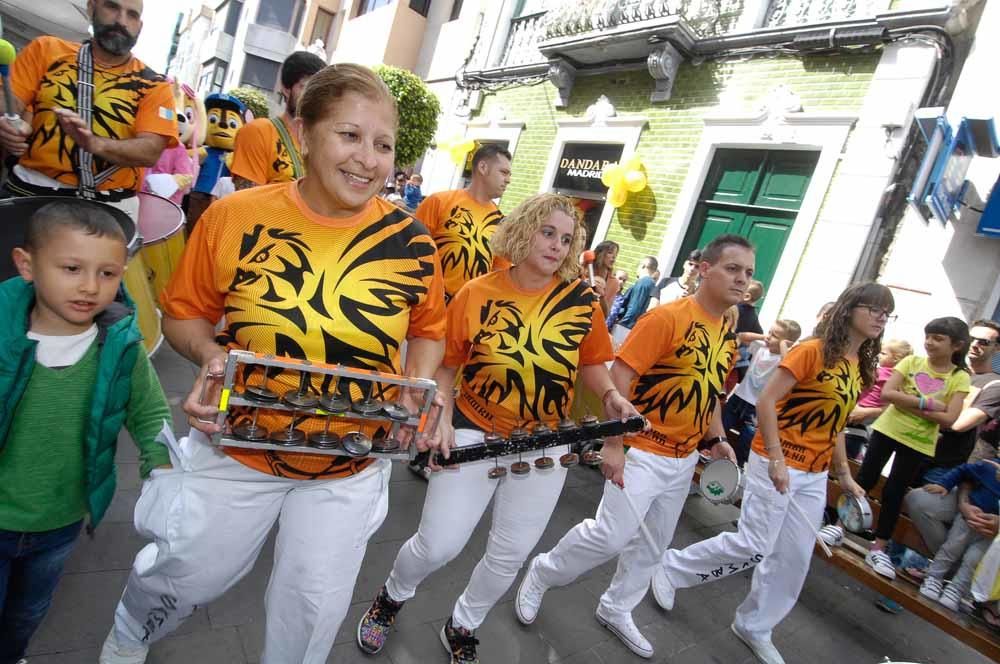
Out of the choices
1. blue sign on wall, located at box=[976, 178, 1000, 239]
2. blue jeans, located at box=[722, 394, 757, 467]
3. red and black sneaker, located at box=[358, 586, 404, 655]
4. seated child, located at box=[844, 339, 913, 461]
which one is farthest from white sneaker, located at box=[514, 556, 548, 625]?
blue sign on wall, located at box=[976, 178, 1000, 239]

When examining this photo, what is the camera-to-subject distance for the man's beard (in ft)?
8.84

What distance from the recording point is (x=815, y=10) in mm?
8289

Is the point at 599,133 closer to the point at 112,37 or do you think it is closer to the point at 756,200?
the point at 756,200

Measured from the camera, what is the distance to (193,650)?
2.35 meters

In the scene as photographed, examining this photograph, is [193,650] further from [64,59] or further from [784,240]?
[784,240]

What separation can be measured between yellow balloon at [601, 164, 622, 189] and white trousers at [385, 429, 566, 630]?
8420mm

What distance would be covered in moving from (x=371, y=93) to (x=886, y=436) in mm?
5301

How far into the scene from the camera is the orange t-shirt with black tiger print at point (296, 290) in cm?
168

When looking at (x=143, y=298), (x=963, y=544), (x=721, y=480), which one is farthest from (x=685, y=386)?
(x=963, y=544)

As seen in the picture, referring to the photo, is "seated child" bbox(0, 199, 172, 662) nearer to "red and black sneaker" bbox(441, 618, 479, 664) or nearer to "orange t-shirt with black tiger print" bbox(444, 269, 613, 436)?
"orange t-shirt with black tiger print" bbox(444, 269, 613, 436)

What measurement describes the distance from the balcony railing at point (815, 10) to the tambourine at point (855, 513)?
704 cm

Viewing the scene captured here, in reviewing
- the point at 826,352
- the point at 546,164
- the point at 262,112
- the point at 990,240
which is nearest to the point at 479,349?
the point at 826,352

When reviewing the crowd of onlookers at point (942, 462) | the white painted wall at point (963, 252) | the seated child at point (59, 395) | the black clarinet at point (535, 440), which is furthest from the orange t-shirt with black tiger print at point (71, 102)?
the white painted wall at point (963, 252)

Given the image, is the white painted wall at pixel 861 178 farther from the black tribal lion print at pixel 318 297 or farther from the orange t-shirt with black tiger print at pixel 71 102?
the orange t-shirt with black tiger print at pixel 71 102
